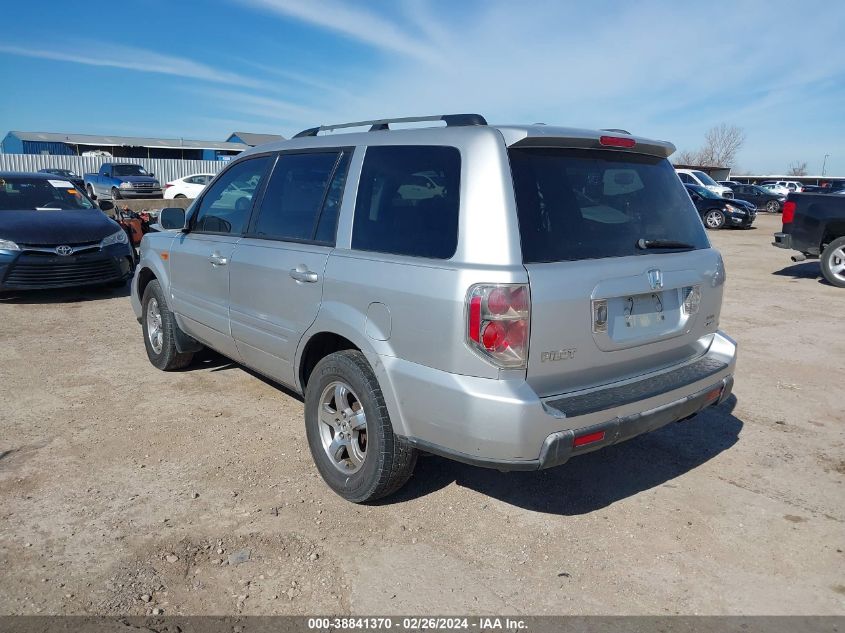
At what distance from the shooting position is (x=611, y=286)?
2961 mm

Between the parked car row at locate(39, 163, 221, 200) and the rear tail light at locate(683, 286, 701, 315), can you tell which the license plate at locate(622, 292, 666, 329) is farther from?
the parked car row at locate(39, 163, 221, 200)

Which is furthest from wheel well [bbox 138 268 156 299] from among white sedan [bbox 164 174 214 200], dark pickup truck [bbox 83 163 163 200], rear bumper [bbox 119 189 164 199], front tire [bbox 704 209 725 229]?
rear bumper [bbox 119 189 164 199]

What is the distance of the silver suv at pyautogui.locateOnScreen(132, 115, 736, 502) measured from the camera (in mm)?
2760

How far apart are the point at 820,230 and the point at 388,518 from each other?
1042 centimetres

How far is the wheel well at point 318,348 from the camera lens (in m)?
3.54

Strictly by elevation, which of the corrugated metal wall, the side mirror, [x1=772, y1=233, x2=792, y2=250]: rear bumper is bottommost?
[x1=772, y1=233, x2=792, y2=250]: rear bumper

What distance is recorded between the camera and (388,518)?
3.40m

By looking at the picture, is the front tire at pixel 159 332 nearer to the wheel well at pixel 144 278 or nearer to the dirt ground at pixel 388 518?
the wheel well at pixel 144 278

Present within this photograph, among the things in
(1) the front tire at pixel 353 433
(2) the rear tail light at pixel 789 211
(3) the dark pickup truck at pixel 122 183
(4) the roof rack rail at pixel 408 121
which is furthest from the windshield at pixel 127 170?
(1) the front tire at pixel 353 433

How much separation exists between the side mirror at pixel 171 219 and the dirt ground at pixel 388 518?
1.30 metres

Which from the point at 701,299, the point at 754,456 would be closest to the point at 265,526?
the point at 701,299

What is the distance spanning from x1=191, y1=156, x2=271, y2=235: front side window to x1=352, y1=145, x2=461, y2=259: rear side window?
1.24 meters

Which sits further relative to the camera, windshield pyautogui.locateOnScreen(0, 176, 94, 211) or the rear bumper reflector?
windshield pyautogui.locateOnScreen(0, 176, 94, 211)

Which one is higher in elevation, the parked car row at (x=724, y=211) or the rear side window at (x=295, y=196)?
the rear side window at (x=295, y=196)
